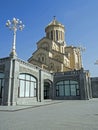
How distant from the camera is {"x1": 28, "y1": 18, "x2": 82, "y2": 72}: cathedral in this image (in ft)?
153

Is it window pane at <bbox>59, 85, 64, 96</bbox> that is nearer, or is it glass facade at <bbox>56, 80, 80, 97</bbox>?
glass facade at <bbox>56, 80, 80, 97</bbox>

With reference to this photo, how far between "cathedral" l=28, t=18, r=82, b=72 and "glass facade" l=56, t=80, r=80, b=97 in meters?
6.93

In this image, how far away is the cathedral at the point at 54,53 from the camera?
46.5m

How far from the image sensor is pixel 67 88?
127ft

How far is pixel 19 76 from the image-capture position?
24641mm

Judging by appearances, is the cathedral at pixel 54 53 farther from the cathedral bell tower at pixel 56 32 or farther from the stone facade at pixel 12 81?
the stone facade at pixel 12 81

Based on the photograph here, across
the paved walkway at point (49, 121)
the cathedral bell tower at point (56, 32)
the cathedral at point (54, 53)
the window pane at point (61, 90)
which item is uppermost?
the cathedral bell tower at point (56, 32)

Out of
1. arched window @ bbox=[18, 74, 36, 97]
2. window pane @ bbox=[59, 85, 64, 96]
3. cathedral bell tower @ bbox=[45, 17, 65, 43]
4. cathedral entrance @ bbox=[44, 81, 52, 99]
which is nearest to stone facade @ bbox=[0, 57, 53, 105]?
arched window @ bbox=[18, 74, 36, 97]

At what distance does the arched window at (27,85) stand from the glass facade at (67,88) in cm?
1174

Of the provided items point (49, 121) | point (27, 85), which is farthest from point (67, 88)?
point (49, 121)

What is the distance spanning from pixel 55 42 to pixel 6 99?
126 ft

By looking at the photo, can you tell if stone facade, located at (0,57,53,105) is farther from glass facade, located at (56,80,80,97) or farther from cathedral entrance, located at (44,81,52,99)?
glass facade, located at (56,80,80,97)

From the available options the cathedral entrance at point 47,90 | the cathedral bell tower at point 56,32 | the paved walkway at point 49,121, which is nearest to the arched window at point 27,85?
the cathedral entrance at point 47,90

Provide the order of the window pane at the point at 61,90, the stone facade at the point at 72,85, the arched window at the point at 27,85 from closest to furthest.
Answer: the arched window at the point at 27,85 < the stone facade at the point at 72,85 < the window pane at the point at 61,90
